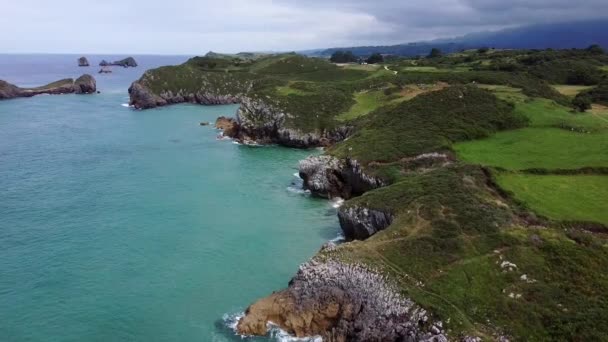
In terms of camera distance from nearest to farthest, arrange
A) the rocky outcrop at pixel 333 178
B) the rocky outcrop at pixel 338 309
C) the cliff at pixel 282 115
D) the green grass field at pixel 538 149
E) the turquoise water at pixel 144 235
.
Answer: the rocky outcrop at pixel 338 309, the turquoise water at pixel 144 235, the green grass field at pixel 538 149, the rocky outcrop at pixel 333 178, the cliff at pixel 282 115

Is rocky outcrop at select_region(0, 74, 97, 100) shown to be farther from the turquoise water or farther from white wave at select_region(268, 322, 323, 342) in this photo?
white wave at select_region(268, 322, 323, 342)

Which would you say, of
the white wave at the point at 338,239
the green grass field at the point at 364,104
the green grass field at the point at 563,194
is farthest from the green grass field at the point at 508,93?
the white wave at the point at 338,239

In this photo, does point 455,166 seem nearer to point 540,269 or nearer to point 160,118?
point 540,269

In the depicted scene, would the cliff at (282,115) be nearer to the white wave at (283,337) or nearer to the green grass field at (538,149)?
the green grass field at (538,149)

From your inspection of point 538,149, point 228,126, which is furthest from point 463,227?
point 228,126

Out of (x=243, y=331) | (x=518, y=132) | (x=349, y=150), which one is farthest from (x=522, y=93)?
(x=243, y=331)
